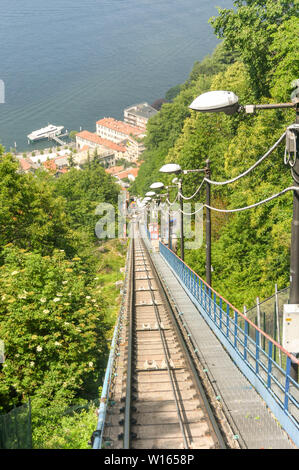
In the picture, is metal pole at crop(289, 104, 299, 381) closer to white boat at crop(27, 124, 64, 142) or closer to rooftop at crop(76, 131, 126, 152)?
white boat at crop(27, 124, 64, 142)

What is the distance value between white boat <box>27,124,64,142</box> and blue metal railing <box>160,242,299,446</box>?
560 ft

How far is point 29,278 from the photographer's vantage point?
15375 millimetres

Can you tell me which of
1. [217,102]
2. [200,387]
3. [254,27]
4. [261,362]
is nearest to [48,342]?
[200,387]

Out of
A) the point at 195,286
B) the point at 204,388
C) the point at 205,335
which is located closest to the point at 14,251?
the point at 195,286

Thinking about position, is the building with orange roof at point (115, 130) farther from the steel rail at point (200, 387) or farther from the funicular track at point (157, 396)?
the funicular track at point (157, 396)

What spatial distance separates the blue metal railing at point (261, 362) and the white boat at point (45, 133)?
170710mm

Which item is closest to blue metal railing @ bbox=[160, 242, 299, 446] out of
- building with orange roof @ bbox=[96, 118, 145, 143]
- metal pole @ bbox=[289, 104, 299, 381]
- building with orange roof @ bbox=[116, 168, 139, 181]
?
metal pole @ bbox=[289, 104, 299, 381]

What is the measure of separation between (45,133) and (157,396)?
7184 inches

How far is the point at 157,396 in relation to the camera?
9.83 metres

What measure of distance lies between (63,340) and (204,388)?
592 cm

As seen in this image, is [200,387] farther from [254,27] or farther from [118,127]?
[118,127]

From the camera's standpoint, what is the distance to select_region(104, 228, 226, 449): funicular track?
25.9ft
